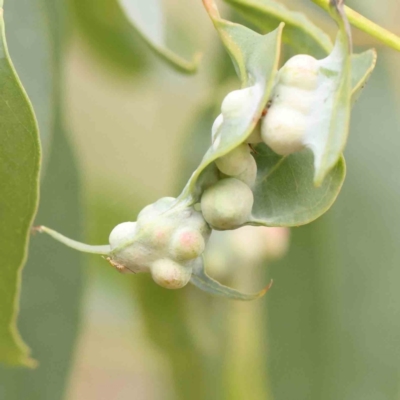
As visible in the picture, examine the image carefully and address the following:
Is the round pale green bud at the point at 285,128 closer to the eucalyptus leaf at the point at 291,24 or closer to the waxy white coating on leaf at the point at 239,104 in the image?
the waxy white coating on leaf at the point at 239,104

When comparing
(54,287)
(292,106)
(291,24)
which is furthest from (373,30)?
(54,287)

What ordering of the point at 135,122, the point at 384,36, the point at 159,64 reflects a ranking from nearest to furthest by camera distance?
the point at 384,36 < the point at 159,64 < the point at 135,122

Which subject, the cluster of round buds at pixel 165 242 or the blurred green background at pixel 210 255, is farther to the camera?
the blurred green background at pixel 210 255

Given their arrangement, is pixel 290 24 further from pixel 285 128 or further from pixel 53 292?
pixel 53 292

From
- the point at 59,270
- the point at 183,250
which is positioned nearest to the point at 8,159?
the point at 183,250

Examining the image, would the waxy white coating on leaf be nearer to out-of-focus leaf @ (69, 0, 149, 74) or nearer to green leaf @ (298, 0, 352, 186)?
green leaf @ (298, 0, 352, 186)

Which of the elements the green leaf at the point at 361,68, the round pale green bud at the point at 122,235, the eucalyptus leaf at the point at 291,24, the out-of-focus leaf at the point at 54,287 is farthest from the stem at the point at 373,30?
the out-of-focus leaf at the point at 54,287

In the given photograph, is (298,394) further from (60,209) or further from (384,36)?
(384,36)
